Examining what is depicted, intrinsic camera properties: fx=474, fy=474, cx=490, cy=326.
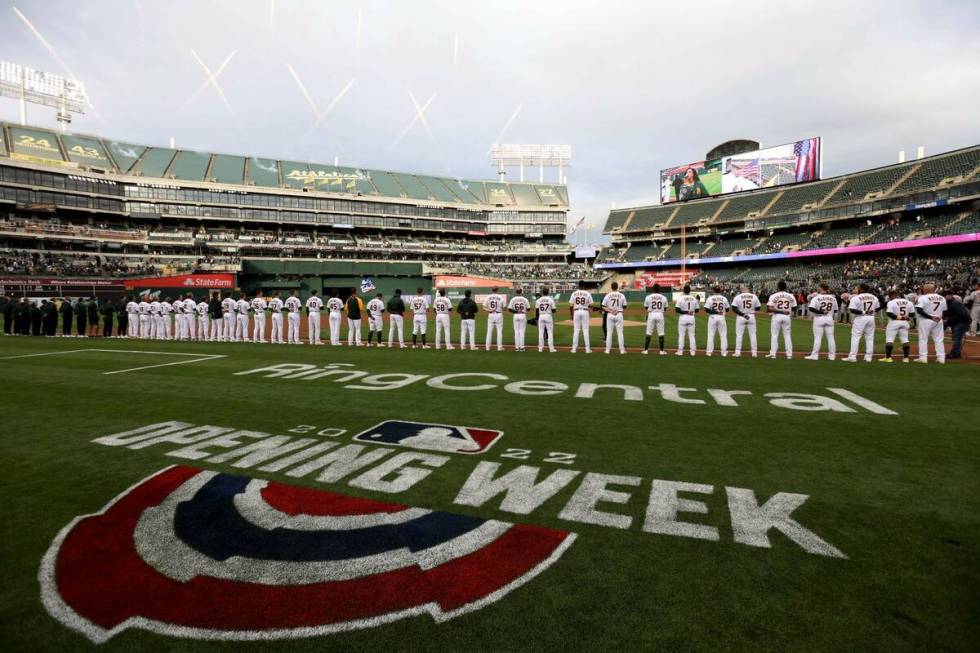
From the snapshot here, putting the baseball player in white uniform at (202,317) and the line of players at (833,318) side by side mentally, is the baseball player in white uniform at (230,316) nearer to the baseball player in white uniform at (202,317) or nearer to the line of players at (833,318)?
the baseball player in white uniform at (202,317)

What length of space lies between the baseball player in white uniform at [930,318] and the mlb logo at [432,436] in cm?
1173

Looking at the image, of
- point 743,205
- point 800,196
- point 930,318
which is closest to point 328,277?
point 930,318

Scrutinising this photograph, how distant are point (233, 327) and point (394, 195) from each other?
187 feet

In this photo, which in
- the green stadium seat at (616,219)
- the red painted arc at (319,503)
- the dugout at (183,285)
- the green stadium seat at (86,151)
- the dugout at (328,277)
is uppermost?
the green stadium seat at (86,151)

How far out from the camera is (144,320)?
70.0ft

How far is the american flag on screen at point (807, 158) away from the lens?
58594 millimetres

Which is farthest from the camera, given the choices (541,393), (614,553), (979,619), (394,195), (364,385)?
(394,195)

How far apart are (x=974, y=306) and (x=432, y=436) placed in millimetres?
22582

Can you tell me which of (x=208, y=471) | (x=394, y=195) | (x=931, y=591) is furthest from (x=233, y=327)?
(x=394, y=195)

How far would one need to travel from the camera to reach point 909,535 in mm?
3201

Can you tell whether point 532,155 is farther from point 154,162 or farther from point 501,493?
point 501,493

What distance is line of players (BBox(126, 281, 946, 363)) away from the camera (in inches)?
457

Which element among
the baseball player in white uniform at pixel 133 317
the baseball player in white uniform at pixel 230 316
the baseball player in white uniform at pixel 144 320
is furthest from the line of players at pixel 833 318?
the baseball player in white uniform at pixel 133 317

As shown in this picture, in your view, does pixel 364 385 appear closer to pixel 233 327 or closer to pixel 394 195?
pixel 233 327
